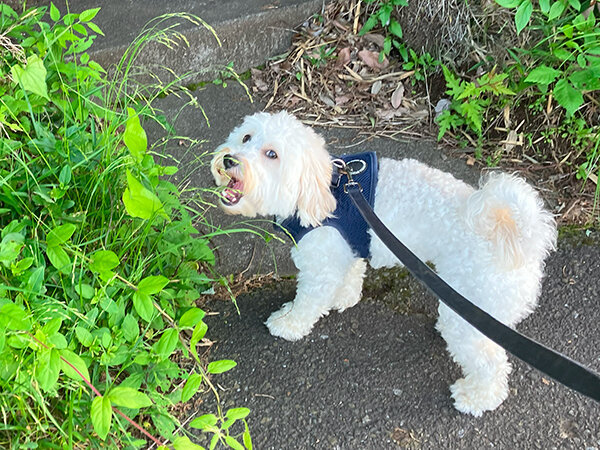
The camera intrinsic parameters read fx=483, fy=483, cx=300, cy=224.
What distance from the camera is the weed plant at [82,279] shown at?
1446 millimetres

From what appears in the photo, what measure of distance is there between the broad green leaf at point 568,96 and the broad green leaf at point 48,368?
2644 millimetres

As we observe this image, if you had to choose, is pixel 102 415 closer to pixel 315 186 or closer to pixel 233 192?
pixel 233 192

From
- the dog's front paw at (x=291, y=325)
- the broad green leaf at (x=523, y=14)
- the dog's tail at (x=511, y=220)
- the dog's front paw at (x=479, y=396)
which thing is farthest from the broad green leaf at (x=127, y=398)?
the broad green leaf at (x=523, y=14)

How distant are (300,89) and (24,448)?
107 inches

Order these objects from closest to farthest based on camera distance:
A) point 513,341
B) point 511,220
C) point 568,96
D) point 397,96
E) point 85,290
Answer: point 513,341 < point 85,290 < point 511,220 < point 568,96 < point 397,96

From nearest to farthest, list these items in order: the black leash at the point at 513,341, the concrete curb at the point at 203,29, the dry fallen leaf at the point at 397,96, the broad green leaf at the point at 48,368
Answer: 1. the black leash at the point at 513,341
2. the broad green leaf at the point at 48,368
3. the concrete curb at the point at 203,29
4. the dry fallen leaf at the point at 397,96

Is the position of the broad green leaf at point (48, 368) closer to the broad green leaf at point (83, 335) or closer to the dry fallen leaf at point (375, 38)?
the broad green leaf at point (83, 335)

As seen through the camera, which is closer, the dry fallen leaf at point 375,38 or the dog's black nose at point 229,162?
the dog's black nose at point 229,162

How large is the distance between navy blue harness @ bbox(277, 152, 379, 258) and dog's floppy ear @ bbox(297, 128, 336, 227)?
3.0 inches

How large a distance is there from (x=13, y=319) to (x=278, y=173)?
1136 millimetres

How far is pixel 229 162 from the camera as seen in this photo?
2.11 meters

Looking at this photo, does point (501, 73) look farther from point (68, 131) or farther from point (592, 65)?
point (68, 131)

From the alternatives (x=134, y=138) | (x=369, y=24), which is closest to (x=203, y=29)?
(x=369, y=24)

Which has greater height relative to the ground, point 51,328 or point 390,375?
point 51,328
